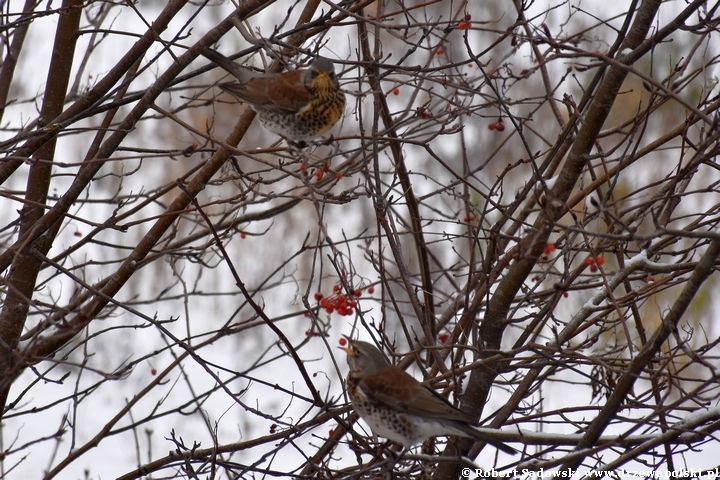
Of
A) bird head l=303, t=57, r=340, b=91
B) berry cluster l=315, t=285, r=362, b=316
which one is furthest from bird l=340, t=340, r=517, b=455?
bird head l=303, t=57, r=340, b=91

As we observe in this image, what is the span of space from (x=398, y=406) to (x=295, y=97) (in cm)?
154

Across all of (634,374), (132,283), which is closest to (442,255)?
(132,283)

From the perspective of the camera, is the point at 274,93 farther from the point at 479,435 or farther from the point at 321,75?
the point at 479,435

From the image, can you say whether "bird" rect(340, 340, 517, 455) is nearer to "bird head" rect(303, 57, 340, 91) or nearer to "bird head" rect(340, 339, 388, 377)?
"bird head" rect(340, 339, 388, 377)

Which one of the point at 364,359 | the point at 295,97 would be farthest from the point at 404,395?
the point at 295,97

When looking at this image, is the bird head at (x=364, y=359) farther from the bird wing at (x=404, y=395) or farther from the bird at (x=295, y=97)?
the bird at (x=295, y=97)

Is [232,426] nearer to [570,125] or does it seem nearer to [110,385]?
[110,385]

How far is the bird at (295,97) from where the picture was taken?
11.0 feet

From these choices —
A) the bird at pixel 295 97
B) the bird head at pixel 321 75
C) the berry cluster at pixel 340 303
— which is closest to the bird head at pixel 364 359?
the berry cluster at pixel 340 303

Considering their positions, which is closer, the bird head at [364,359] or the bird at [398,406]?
the bird at [398,406]

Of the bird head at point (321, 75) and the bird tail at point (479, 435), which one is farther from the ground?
the bird head at point (321, 75)

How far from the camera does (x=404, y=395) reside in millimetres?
2893

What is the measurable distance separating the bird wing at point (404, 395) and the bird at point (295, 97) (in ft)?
4.19

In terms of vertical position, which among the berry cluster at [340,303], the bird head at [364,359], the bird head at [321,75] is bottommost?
the bird head at [364,359]
